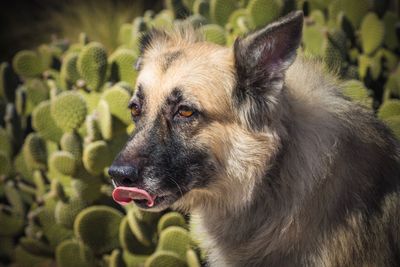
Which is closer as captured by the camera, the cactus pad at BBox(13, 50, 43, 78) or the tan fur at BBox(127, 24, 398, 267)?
the tan fur at BBox(127, 24, 398, 267)

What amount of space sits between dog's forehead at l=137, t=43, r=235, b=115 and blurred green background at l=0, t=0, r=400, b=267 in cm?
70

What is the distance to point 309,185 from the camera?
11.2ft

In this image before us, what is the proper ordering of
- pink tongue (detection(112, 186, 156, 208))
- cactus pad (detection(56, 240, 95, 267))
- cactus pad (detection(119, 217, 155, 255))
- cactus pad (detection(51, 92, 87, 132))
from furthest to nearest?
cactus pad (detection(51, 92, 87, 132)) → cactus pad (detection(56, 240, 95, 267)) → cactus pad (detection(119, 217, 155, 255)) → pink tongue (detection(112, 186, 156, 208))

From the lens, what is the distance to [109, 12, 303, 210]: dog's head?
10.9 feet

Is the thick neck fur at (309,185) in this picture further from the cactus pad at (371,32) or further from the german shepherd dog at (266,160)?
the cactus pad at (371,32)

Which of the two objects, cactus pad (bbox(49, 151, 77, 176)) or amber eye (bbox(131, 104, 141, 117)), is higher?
amber eye (bbox(131, 104, 141, 117))

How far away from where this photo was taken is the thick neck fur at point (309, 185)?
11.1 feet

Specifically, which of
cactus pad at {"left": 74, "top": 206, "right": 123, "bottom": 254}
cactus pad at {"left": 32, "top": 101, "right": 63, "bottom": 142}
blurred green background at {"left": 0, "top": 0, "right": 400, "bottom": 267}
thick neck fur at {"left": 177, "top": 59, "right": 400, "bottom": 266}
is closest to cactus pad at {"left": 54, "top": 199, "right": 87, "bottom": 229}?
blurred green background at {"left": 0, "top": 0, "right": 400, "bottom": 267}

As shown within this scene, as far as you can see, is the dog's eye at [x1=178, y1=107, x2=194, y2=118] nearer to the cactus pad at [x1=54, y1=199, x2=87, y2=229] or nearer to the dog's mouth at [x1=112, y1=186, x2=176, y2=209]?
the dog's mouth at [x1=112, y1=186, x2=176, y2=209]

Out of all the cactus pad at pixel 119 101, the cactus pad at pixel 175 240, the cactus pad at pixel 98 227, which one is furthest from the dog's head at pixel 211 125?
the cactus pad at pixel 98 227

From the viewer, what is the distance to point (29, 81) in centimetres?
550

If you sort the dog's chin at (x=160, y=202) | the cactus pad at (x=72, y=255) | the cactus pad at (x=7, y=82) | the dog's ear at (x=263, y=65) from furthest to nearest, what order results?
the cactus pad at (x=7, y=82), the cactus pad at (x=72, y=255), the dog's chin at (x=160, y=202), the dog's ear at (x=263, y=65)

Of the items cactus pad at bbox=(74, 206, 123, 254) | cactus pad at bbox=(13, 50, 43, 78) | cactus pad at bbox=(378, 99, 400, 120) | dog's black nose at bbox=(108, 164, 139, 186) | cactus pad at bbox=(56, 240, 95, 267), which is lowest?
cactus pad at bbox=(56, 240, 95, 267)

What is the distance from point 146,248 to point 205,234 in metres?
0.92
